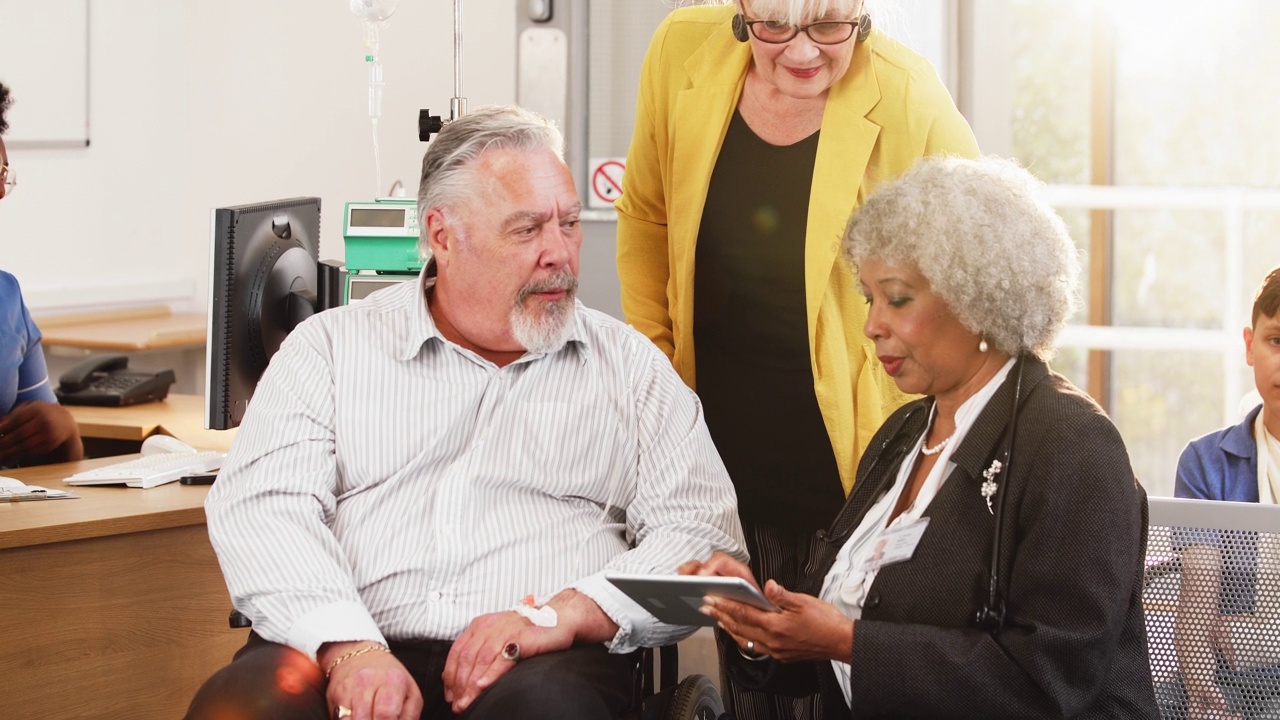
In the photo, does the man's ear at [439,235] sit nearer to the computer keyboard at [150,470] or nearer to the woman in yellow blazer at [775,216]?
the woman in yellow blazer at [775,216]

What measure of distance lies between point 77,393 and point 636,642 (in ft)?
7.50

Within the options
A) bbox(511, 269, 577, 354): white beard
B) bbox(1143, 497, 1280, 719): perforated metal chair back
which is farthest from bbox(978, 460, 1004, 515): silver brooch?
bbox(511, 269, 577, 354): white beard

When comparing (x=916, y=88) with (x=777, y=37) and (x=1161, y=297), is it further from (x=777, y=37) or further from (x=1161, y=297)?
(x=1161, y=297)

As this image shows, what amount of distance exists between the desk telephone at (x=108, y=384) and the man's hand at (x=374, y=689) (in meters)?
2.08

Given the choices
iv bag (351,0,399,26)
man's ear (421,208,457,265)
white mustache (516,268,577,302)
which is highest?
iv bag (351,0,399,26)

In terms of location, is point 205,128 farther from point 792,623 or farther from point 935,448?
point 792,623

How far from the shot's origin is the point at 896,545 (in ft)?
5.21

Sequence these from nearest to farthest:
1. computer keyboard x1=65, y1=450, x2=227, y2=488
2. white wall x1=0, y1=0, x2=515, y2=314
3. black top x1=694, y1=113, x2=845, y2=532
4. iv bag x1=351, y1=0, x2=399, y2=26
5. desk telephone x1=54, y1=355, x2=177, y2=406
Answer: black top x1=694, y1=113, x2=845, y2=532
computer keyboard x1=65, y1=450, x2=227, y2=488
iv bag x1=351, y1=0, x2=399, y2=26
desk telephone x1=54, y1=355, x2=177, y2=406
white wall x1=0, y1=0, x2=515, y2=314

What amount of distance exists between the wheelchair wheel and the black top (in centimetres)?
36

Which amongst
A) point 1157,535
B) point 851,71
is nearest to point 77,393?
point 851,71

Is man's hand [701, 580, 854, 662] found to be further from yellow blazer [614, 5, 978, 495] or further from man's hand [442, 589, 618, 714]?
yellow blazer [614, 5, 978, 495]

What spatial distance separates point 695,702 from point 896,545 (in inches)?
16.0

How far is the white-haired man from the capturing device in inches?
68.2

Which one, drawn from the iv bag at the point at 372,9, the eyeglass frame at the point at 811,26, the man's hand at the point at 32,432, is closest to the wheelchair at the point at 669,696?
the eyeglass frame at the point at 811,26
